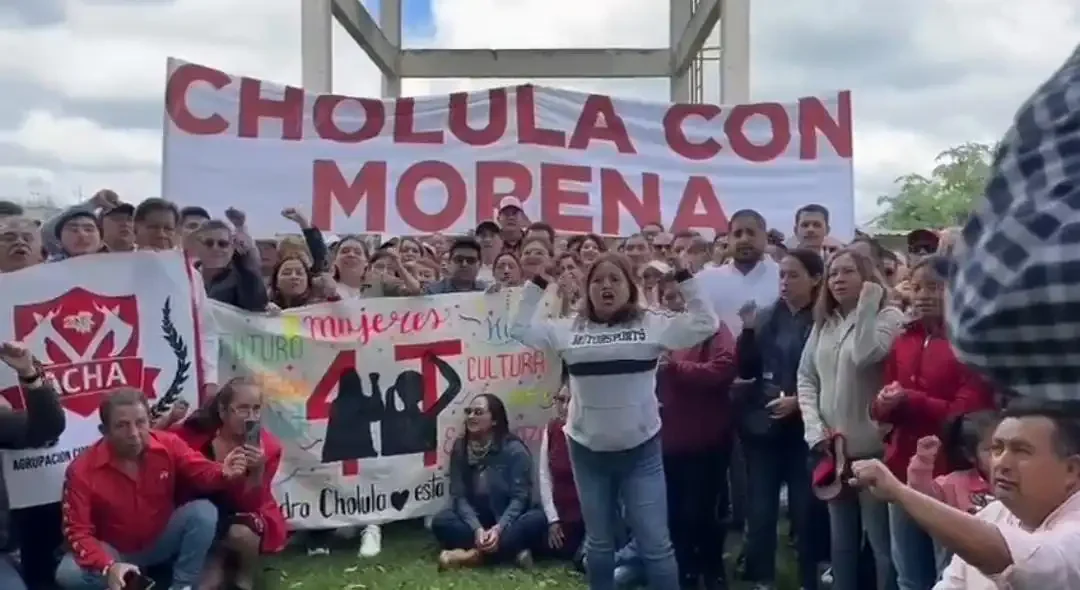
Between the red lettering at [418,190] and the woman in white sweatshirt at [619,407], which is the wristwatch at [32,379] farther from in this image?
the red lettering at [418,190]

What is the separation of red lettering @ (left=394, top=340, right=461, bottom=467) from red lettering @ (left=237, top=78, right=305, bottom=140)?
7.38 ft

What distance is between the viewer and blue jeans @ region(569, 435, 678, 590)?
5625mm

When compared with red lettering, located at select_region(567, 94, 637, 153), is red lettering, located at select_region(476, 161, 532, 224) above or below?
below

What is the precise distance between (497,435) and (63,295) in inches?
97.6

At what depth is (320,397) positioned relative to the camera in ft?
23.9

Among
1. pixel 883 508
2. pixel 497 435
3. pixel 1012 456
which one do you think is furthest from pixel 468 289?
pixel 1012 456

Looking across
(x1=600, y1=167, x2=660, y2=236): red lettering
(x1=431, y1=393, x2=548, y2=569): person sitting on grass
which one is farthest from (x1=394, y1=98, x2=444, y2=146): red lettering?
(x1=431, y1=393, x2=548, y2=569): person sitting on grass

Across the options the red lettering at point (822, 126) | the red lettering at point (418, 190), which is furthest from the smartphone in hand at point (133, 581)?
the red lettering at point (822, 126)

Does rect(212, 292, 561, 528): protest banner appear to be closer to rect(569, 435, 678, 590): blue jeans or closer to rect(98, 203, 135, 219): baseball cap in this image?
rect(98, 203, 135, 219): baseball cap

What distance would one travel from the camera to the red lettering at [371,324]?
286 inches

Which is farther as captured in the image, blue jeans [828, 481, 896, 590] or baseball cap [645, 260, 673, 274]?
baseball cap [645, 260, 673, 274]

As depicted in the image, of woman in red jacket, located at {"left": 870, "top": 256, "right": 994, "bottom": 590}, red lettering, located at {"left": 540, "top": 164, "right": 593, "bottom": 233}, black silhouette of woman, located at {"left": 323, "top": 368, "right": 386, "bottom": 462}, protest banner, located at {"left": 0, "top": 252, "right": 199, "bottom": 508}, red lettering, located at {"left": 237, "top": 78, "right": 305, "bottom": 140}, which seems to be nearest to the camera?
woman in red jacket, located at {"left": 870, "top": 256, "right": 994, "bottom": 590}

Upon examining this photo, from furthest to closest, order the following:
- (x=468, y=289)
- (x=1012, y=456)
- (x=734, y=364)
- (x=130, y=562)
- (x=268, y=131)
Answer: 1. (x=268, y=131)
2. (x=468, y=289)
3. (x=734, y=364)
4. (x=130, y=562)
5. (x=1012, y=456)

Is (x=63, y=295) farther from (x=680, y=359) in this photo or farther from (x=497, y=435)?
(x=680, y=359)
